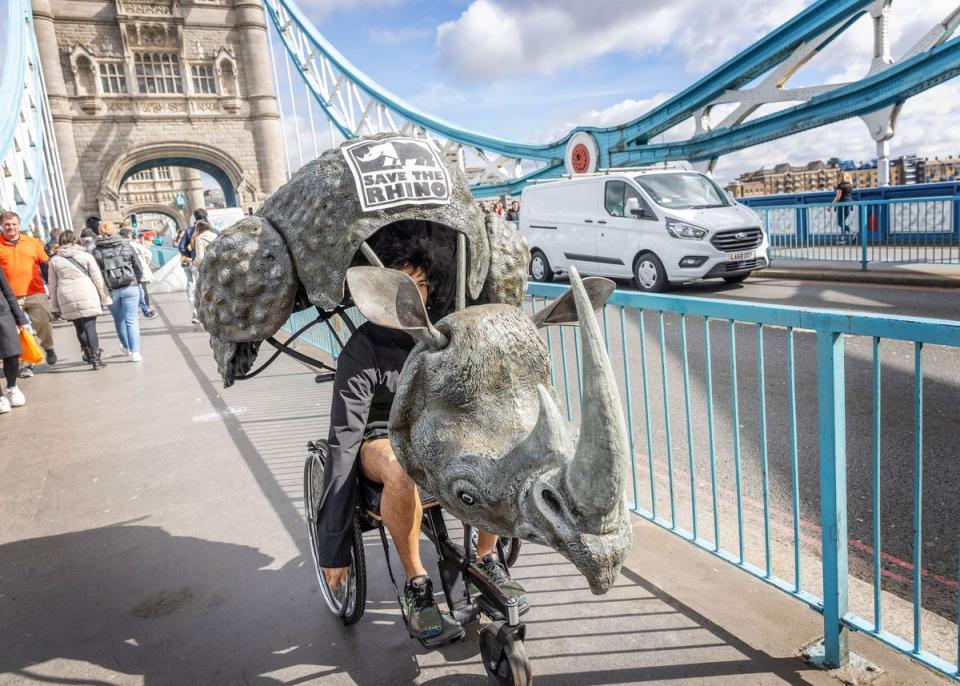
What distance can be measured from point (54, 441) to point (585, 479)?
562 cm

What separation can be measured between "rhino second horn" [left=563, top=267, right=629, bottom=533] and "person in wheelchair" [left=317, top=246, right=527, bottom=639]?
3.63 ft

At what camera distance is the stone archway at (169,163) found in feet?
119

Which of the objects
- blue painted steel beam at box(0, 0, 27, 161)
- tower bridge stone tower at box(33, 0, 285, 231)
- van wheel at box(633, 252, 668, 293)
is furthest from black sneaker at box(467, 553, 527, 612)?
tower bridge stone tower at box(33, 0, 285, 231)

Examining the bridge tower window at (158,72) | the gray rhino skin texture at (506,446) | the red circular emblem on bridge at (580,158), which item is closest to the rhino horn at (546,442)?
the gray rhino skin texture at (506,446)

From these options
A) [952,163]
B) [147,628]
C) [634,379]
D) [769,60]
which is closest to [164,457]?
[147,628]

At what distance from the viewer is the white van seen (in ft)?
33.4

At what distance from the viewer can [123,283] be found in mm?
8336

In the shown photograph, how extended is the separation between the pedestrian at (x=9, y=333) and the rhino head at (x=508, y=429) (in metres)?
6.11

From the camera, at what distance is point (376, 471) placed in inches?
90.9

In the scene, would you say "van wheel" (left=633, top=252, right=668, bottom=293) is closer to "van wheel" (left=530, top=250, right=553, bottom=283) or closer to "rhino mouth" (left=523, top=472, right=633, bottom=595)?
"van wheel" (left=530, top=250, right=553, bottom=283)

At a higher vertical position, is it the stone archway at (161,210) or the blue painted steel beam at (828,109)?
the stone archway at (161,210)

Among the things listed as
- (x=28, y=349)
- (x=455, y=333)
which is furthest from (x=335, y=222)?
(x=28, y=349)

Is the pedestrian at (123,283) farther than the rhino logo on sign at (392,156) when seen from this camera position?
Yes

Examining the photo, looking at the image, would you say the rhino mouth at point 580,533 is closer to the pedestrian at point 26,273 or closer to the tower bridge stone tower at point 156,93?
the pedestrian at point 26,273
